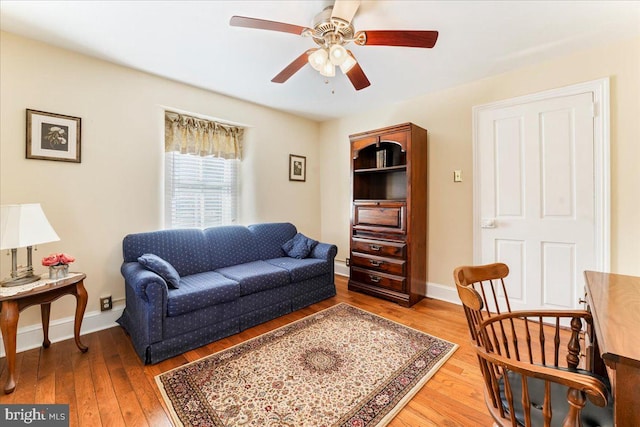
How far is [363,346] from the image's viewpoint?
82.6 inches

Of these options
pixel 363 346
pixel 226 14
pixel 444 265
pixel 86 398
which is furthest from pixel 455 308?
pixel 226 14

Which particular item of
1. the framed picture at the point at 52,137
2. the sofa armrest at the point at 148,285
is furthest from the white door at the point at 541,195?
the framed picture at the point at 52,137

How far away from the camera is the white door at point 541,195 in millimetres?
2270

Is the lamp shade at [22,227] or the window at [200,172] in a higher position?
the window at [200,172]

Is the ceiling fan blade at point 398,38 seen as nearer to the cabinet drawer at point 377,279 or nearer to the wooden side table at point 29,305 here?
the cabinet drawer at point 377,279

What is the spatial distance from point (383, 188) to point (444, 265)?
1.24 metres

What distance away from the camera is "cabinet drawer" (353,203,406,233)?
299 centimetres

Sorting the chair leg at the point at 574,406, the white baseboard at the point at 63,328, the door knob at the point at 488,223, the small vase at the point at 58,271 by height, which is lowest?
the white baseboard at the point at 63,328

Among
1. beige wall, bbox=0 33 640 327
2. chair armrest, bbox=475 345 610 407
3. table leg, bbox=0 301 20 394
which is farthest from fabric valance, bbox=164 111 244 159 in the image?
chair armrest, bbox=475 345 610 407

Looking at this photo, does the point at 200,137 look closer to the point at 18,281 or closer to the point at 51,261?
the point at 51,261

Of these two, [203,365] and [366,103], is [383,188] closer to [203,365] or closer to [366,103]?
[366,103]

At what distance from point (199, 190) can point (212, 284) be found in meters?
1.40

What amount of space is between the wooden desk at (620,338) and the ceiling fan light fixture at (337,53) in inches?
70.4

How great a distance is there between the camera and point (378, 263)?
3150 mm
